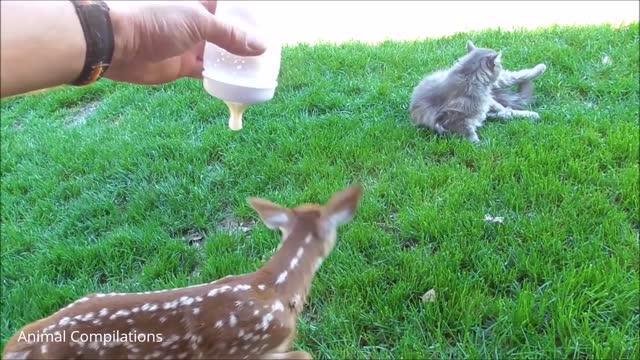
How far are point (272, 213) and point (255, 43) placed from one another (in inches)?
25.5

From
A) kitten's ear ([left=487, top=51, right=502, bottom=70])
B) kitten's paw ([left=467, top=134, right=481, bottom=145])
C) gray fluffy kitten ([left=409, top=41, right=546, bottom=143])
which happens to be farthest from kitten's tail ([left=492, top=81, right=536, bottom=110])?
kitten's paw ([left=467, top=134, right=481, bottom=145])

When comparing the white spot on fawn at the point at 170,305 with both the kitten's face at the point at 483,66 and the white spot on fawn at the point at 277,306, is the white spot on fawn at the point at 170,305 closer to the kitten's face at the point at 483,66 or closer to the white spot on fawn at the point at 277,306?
the white spot on fawn at the point at 277,306

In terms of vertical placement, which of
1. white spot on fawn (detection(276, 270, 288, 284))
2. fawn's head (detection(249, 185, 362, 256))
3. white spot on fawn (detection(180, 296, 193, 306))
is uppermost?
fawn's head (detection(249, 185, 362, 256))

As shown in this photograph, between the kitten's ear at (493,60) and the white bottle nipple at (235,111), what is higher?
the white bottle nipple at (235,111)

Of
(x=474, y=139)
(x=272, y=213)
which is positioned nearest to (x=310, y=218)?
(x=272, y=213)

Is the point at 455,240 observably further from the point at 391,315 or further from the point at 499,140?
the point at 499,140

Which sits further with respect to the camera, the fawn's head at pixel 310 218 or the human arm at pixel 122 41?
the fawn's head at pixel 310 218

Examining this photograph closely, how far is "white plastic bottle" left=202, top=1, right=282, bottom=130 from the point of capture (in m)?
2.81

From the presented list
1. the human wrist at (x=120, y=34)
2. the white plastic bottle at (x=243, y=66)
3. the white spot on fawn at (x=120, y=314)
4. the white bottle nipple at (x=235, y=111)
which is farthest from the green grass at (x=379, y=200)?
the human wrist at (x=120, y=34)

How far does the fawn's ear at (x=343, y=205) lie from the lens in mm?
2721

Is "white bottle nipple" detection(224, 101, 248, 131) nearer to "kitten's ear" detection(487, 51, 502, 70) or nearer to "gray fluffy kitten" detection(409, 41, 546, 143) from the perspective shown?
"gray fluffy kitten" detection(409, 41, 546, 143)

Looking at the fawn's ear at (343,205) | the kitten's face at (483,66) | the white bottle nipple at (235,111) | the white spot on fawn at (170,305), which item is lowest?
the kitten's face at (483,66)

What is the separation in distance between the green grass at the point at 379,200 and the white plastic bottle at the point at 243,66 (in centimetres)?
135

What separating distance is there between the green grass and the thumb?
1.52 m
